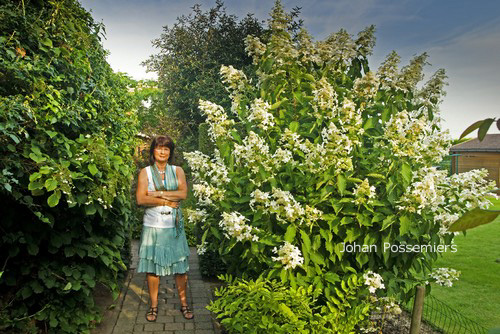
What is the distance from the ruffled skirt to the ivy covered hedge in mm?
588

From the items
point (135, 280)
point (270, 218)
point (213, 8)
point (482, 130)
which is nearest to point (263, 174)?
point (270, 218)

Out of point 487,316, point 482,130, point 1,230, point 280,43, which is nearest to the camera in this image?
point 482,130

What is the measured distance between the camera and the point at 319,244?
12.8ft

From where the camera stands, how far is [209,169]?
462 centimetres

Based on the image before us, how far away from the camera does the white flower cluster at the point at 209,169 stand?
4.26 metres

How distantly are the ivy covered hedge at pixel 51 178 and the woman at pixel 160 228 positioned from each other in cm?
51

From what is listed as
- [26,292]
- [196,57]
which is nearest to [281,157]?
[26,292]

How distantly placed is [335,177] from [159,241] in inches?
97.8

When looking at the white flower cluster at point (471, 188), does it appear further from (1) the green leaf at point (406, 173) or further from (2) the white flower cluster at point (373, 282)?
(2) the white flower cluster at point (373, 282)

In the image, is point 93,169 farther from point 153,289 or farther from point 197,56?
point 197,56

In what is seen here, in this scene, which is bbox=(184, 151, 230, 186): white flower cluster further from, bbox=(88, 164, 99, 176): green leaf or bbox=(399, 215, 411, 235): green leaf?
bbox=(399, 215, 411, 235): green leaf

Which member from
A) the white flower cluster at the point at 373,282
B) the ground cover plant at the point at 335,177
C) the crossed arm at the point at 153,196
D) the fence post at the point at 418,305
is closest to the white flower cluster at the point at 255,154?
the ground cover plant at the point at 335,177

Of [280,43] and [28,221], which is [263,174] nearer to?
[280,43]

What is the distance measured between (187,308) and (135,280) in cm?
197
